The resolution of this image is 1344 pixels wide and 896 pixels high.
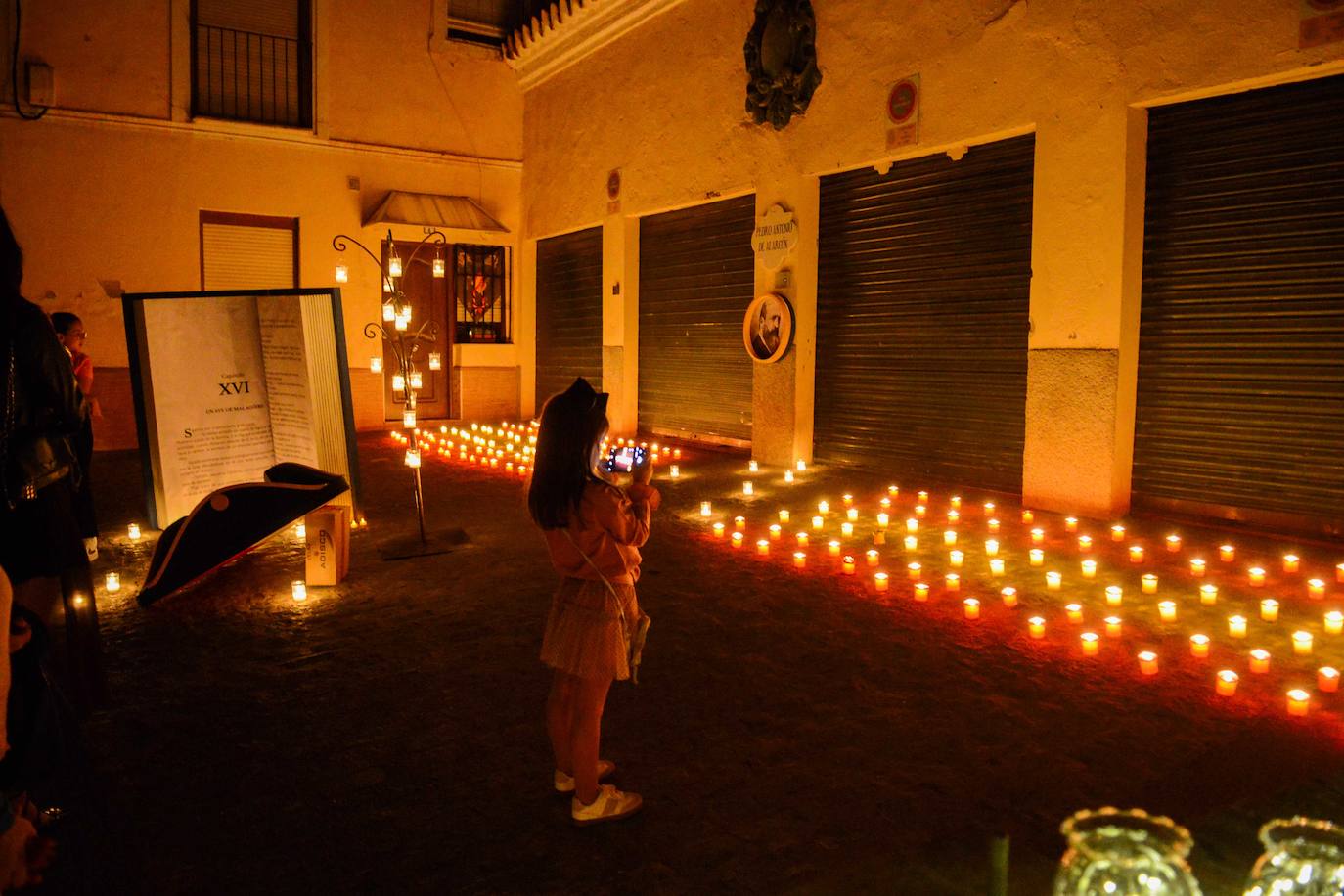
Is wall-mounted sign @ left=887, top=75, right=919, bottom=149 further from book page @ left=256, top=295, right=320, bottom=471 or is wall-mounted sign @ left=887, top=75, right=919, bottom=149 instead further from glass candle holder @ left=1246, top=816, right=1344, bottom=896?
glass candle holder @ left=1246, top=816, right=1344, bottom=896

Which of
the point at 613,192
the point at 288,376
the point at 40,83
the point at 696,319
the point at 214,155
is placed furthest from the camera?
the point at 214,155

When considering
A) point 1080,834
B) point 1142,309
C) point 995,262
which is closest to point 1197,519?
point 1142,309

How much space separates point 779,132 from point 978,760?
976 centimetres

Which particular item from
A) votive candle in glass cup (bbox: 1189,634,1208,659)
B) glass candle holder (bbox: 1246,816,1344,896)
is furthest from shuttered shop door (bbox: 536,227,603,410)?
glass candle holder (bbox: 1246,816,1344,896)

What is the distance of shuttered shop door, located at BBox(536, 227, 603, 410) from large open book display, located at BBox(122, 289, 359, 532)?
8867 mm

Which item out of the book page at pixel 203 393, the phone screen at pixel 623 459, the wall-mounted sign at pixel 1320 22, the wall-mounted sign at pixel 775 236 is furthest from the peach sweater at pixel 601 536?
the wall-mounted sign at pixel 775 236

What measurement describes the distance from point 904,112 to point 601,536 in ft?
27.8

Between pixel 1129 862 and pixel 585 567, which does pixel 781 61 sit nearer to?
pixel 585 567

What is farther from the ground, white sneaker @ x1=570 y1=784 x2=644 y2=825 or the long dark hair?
the long dark hair

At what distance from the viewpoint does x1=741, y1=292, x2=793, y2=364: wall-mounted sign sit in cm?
1196

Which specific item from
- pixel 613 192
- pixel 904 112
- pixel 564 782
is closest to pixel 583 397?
pixel 564 782

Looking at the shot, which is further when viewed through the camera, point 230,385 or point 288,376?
point 230,385

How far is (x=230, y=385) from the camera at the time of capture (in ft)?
25.7

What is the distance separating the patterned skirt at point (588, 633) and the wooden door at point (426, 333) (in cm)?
1443
